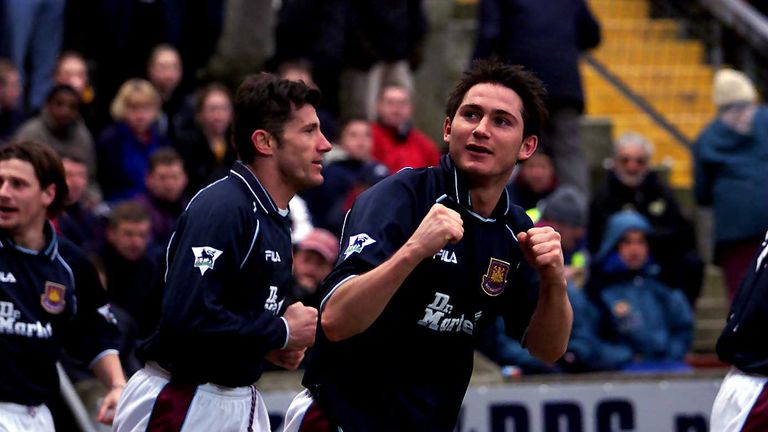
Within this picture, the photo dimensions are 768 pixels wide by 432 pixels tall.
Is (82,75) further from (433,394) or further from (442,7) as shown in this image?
(433,394)

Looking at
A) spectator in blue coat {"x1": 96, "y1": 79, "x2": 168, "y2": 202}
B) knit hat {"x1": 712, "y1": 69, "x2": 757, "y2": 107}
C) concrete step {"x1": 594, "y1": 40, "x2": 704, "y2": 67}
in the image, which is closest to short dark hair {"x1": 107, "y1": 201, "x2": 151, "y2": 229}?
spectator in blue coat {"x1": 96, "y1": 79, "x2": 168, "y2": 202}

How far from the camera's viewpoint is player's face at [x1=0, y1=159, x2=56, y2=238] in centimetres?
675

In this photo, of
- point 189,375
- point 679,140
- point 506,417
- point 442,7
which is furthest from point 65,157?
point 679,140

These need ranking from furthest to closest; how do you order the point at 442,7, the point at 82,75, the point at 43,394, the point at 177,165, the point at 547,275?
the point at 442,7 < the point at 82,75 < the point at 177,165 < the point at 43,394 < the point at 547,275

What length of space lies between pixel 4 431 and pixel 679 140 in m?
9.49

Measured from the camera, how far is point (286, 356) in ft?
20.8

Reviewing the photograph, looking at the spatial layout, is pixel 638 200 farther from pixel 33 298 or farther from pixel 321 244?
pixel 33 298

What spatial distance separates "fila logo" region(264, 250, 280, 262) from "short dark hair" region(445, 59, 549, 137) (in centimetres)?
88

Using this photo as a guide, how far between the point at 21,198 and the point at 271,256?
1.27m

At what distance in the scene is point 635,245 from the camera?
1095 centimetres

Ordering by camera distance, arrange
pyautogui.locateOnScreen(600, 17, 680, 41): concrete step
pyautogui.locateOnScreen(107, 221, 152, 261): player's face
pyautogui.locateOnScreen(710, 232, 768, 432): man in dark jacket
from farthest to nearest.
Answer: pyautogui.locateOnScreen(600, 17, 680, 41): concrete step < pyautogui.locateOnScreen(107, 221, 152, 261): player's face < pyautogui.locateOnScreen(710, 232, 768, 432): man in dark jacket

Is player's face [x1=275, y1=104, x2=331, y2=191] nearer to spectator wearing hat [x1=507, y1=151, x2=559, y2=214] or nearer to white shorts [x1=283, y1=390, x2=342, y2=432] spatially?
white shorts [x1=283, y1=390, x2=342, y2=432]

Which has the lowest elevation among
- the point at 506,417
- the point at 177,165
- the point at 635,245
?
the point at 506,417

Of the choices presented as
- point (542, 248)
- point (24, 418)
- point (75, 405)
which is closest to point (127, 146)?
point (75, 405)
